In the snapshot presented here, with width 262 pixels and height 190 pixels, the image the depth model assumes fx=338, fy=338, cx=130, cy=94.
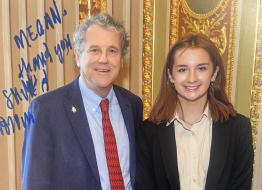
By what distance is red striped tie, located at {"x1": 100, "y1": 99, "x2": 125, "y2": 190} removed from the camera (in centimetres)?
153

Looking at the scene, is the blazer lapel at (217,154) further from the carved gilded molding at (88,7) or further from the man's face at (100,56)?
the carved gilded molding at (88,7)

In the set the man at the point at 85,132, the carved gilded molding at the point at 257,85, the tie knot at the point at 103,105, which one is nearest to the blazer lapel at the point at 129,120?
the man at the point at 85,132

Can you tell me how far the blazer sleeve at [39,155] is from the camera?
1395 millimetres

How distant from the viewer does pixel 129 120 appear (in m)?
1.69

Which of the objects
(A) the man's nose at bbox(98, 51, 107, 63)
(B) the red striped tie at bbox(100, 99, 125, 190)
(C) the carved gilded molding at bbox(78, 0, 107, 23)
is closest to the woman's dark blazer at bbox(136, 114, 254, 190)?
(B) the red striped tie at bbox(100, 99, 125, 190)

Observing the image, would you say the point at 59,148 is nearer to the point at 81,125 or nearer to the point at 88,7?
the point at 81,125

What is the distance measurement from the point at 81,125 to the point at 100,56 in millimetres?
316

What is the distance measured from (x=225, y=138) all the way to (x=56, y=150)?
28.7 inches

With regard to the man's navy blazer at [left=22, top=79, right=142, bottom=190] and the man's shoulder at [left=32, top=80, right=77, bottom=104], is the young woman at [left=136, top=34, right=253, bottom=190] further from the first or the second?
the man's shoulder at [left=32, top=80, right=77, bottom=104]

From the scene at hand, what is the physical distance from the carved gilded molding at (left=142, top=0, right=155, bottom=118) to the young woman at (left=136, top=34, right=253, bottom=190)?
46 cm

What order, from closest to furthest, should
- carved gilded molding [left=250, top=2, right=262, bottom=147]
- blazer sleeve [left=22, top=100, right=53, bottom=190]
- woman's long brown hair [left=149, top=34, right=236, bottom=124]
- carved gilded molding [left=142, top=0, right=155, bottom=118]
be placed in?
1. blazer sleeve [left=22, top=100, right=53, bottom=190]
2. woman's long brown hair [left=149, top=34, right=236, bottom=124]
3. carved gilded molding [left=250, top=2, right=262, bottom=147]
4. carved gilded molding [left=142, top=0, right=155, bottom=118]

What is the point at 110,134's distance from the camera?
1573 millimetres

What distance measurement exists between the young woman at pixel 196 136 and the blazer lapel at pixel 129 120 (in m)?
0.05

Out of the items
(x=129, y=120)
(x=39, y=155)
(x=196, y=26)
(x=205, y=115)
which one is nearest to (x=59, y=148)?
(x=39, y=155)
